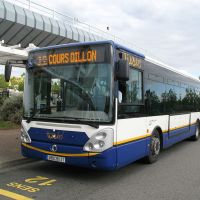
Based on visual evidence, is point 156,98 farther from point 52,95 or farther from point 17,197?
point 17,197

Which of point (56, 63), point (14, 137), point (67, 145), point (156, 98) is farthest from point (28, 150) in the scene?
point (14, 137)

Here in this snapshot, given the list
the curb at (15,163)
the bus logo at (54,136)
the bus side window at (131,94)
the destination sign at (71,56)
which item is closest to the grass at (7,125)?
the curb at (15,163)

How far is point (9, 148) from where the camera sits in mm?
9570

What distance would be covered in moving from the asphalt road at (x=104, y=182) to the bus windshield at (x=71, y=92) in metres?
1.29

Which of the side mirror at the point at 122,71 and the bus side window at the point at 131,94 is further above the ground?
the side mirror at the point at 122,71

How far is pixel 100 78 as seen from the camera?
21.3 ft

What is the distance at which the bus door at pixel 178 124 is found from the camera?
392 inches

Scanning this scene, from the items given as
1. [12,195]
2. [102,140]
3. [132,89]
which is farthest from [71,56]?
[12,195]

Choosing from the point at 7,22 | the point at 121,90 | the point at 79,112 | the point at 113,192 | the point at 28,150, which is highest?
the point at 7,22

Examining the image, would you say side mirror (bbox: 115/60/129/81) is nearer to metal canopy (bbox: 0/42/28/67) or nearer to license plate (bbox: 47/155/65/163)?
license plate (bbox: 47/155/65/163)

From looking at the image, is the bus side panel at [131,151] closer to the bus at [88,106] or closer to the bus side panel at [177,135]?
the bus at [88,106]

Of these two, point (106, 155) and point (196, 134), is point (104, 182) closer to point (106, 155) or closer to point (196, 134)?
point (106, 155)

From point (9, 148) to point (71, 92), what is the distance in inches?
150

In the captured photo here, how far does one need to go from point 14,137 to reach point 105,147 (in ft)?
21.0
